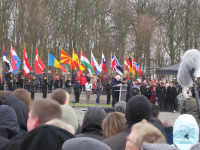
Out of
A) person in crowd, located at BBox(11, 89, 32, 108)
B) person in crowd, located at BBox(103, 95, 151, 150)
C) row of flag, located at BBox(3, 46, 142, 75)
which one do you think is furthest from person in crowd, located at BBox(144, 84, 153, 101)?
person in crowd, located at BBox(103, 95, 151, 150)

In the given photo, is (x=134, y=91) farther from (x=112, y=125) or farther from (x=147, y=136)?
(x=147, y=136)

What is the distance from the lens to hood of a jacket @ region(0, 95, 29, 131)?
411cm

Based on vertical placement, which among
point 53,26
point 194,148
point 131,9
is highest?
point 131,9

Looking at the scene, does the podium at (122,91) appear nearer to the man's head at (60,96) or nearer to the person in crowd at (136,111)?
the man's head at (60,96)

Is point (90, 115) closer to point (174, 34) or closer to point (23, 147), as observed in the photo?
point (23, 147)

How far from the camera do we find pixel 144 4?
30.6 m

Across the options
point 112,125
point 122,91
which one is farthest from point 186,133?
point 122,91

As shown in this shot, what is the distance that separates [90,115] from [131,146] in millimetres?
1243

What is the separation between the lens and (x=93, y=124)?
10.4ft

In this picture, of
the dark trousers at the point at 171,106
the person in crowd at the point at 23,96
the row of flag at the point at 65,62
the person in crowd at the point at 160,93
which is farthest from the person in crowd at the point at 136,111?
the row of flag at the point at 65,62

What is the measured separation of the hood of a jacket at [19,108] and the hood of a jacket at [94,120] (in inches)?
53.3

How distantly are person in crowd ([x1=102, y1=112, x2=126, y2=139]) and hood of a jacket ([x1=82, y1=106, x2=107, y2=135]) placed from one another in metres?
0.08

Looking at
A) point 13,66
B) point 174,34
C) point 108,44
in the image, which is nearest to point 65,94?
point 13,66

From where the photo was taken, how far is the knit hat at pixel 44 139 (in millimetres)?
1986
